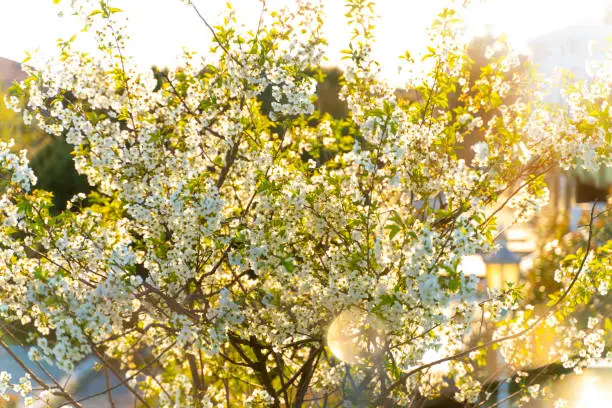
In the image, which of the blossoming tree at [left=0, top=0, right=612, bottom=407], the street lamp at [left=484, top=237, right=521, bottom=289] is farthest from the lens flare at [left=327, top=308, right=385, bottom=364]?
the street lamp at [left=484, top=237, right=521, bottom=289]

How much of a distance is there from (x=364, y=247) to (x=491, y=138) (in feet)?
5.47

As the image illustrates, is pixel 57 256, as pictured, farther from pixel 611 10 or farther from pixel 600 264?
pixel 611 10

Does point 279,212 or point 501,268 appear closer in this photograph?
point 279,212

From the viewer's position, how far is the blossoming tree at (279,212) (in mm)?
3721

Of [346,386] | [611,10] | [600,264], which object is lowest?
[346,386]

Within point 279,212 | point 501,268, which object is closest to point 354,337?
point 279,212

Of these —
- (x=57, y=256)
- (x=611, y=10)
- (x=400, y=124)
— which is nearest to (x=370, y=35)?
(x=400, y=124)

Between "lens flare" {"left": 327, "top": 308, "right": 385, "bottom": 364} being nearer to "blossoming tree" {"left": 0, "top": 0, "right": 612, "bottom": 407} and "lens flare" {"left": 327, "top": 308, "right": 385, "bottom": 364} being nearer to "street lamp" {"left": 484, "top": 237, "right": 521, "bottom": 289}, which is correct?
"blossoming tree" {"left": 0, "top": 0, "right": 612, "bottom": 407}

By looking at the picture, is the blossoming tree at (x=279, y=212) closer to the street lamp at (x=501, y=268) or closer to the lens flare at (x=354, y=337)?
the lens flare at (x=354, y=337)

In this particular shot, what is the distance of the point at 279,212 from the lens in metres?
4.11

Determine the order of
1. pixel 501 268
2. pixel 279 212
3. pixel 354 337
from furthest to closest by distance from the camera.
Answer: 1. pixel 501 268
2. pixel 354 337
3. pixel 279 212

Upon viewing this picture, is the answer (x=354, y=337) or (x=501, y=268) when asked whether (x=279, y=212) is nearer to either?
(x=354, y=337)

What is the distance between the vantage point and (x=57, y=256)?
4195mm

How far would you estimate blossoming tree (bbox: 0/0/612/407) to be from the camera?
3.72 m
